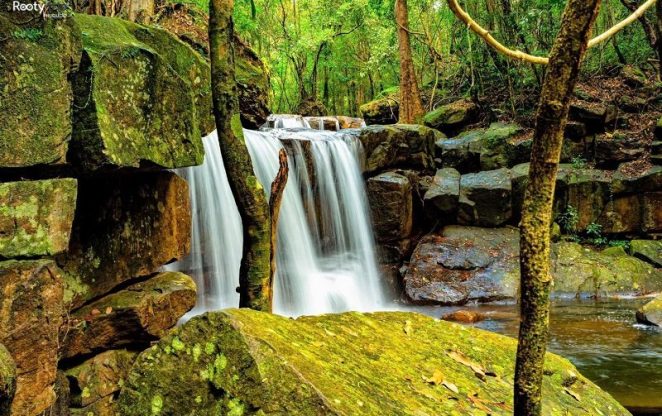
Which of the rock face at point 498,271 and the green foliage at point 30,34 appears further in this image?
the rock face at point 498,271

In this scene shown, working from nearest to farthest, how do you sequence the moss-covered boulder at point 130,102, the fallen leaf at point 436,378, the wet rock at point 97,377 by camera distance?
the fallen leaf at point 436,378
the moss-covered boulder at point 130,102
the wet rock at point 97,377

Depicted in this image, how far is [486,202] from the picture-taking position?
11531 mm

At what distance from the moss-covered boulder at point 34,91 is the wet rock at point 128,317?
1.53m

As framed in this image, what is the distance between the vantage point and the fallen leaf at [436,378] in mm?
2668

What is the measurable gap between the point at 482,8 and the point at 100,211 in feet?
53.3

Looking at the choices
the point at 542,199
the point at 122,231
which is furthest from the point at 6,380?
the point at 542,199

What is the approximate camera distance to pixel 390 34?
2098 centimetres

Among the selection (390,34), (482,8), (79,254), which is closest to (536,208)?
(79,254)

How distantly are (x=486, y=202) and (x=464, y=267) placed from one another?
1809 mm

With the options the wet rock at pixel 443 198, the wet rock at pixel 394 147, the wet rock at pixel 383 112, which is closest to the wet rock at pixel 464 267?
the wet rock at pixel 443 198

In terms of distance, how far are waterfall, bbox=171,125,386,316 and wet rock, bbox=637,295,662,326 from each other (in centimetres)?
489

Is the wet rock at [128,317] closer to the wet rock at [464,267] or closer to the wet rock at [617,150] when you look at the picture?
the wet rock at [464,267]

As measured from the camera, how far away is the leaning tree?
1.51 metres

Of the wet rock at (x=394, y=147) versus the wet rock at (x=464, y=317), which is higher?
the wet rock at (x=394, y=147)
